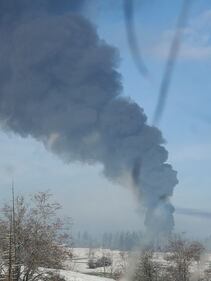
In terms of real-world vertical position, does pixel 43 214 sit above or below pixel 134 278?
above

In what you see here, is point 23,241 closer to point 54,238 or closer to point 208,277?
point 54,238

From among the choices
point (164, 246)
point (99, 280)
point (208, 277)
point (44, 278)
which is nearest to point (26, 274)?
point (44, 278)

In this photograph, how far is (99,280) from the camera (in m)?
66.7

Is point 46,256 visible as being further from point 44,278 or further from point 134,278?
point 134,278

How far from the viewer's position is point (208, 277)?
9000 centimetres

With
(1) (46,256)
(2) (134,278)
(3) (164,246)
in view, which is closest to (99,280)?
(2) (134,278)

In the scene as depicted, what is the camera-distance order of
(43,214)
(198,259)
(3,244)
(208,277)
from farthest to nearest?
(208,277)
(198,259)
(43,214)
(3,244)

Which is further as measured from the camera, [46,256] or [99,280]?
[99,280]

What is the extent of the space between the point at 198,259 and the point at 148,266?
8.97 metres

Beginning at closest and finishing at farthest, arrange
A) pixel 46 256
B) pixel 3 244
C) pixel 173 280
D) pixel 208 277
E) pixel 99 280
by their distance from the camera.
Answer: pixel 3 244
pixel 46 256
pixel 99 280
pixel 173 280
pixel 208 277

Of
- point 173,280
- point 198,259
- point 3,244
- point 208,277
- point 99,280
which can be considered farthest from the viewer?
point 208,277

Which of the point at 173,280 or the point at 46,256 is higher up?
the point at 46,256

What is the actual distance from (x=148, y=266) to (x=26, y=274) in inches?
1626

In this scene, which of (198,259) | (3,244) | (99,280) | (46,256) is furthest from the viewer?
(198,259)
